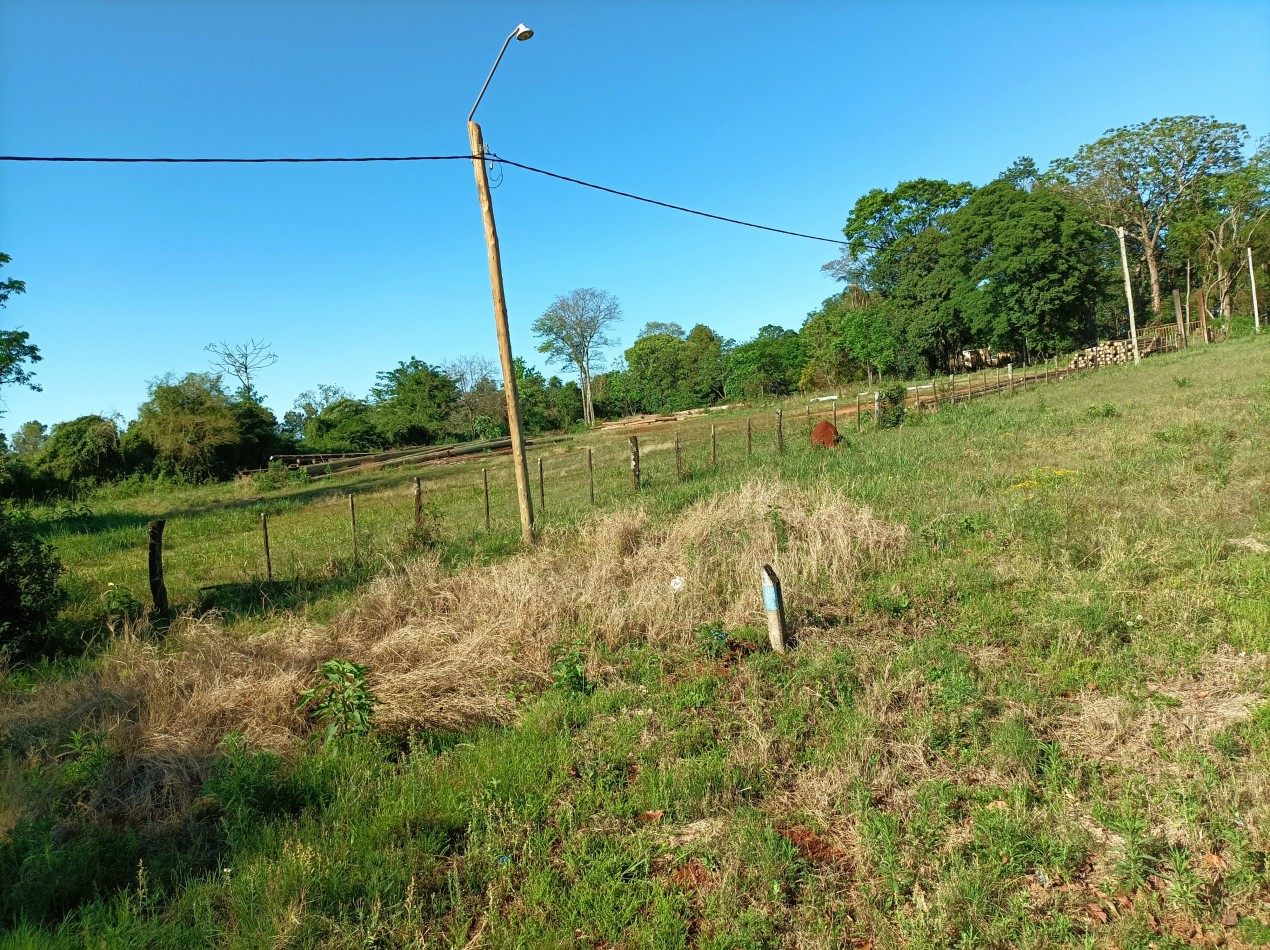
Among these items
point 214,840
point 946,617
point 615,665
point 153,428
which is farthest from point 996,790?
point 153,428

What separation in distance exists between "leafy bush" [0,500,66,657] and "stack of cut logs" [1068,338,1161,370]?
1893 inches

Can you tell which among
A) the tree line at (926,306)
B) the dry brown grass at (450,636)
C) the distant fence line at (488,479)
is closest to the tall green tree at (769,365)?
the tree line at (926,306)

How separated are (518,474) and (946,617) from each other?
654 cm

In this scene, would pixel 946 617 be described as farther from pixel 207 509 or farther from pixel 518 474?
pixel 207 509

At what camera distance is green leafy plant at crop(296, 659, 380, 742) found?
5027 mm

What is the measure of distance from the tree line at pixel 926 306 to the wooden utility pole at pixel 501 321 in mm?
28419

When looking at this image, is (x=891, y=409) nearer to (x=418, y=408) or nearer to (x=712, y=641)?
(x=712, y=641)

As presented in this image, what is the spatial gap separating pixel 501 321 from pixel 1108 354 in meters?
45.8

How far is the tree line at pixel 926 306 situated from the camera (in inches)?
1457

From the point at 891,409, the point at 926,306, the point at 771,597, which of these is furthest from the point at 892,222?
the point at 771,597

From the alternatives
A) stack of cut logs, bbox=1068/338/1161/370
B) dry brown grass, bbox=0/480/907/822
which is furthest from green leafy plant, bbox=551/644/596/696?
stack of cut logs, bbox=1068/338/1161/370

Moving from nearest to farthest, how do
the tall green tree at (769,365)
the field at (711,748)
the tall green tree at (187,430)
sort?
the field at (711,748), the tall green tree at (187,430), the tall green tree at (769,365)

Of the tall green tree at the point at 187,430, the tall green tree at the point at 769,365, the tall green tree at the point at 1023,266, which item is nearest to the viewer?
the tall green tree at the point at 187,430

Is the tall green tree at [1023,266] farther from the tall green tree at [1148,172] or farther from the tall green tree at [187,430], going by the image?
the tall green tree at [187,430]
